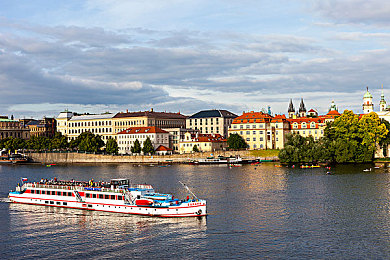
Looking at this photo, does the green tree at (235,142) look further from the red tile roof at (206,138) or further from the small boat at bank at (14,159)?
the small boat at bank at (14,159)

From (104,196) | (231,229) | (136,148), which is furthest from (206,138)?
(231,229)

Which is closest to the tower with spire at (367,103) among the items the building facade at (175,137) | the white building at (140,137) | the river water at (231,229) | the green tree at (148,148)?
the building facade at (175,137)

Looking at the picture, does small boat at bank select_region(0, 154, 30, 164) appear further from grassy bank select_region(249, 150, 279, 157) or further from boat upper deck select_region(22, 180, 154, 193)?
boat upper deck select_region(22, 180, 154, 193)

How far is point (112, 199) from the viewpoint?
209 ft

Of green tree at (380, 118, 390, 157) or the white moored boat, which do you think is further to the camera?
green tree at (380, 118, 390, 157)

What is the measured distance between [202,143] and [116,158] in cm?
3121

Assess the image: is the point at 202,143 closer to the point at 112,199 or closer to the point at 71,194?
the point at 71,194

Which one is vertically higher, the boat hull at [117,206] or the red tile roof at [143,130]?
the red tile roof at [143,130]

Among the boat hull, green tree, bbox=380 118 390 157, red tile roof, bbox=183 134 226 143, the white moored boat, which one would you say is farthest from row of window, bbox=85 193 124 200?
red tile roof, bbox=183 134 226 143

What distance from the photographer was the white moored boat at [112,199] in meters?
58.6

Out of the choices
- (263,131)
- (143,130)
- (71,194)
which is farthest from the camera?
(143,130)

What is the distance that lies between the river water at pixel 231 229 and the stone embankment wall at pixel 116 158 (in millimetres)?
83670

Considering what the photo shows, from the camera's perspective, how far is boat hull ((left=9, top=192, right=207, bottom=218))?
191ft

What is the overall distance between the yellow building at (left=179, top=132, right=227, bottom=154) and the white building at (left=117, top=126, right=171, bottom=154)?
9620 mm
